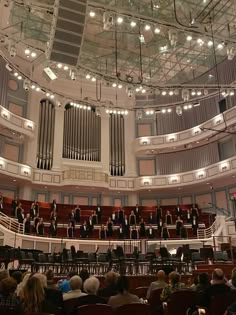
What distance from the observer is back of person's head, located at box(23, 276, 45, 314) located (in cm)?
303

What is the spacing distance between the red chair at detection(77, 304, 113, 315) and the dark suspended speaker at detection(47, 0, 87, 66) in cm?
733

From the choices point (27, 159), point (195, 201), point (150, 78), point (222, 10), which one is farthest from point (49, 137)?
point (222, 10)

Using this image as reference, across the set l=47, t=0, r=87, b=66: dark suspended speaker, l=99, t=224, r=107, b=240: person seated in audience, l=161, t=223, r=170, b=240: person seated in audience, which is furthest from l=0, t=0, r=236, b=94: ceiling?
l=99, t=224, r=107, b=240: person seated in audience

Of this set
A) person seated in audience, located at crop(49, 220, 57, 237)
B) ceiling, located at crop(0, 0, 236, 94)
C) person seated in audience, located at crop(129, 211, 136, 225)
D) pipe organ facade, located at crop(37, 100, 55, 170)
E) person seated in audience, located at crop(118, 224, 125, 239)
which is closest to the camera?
ceiling, located at crop(0, 0, 236, 94)

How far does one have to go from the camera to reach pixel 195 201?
20.0 metres

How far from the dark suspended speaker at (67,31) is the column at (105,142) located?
10.3 m

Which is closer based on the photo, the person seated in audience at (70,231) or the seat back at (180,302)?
the seat back at (180,302)

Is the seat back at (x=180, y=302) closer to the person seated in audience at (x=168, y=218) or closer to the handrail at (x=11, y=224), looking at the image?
the handrail at (x=11, y=224)

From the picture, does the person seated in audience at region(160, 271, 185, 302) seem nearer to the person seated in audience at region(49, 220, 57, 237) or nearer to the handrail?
the handrail

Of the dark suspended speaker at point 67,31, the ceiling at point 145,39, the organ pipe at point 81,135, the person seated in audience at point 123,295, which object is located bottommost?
the person seated in audience at point 123,295

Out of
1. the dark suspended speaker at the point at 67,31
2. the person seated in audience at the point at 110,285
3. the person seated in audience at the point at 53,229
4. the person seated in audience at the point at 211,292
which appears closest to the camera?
the person seated in audience at the point at 211,292

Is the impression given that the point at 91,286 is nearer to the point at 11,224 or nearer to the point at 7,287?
the point at 7,287

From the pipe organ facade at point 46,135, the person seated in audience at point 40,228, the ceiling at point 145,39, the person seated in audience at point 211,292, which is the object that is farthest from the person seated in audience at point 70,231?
the person seated in audience at point 211,292

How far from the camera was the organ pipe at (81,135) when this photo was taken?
64.0 ft
